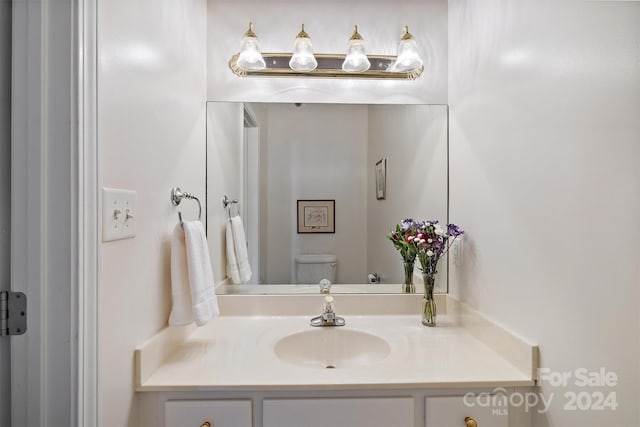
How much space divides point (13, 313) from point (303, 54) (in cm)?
124

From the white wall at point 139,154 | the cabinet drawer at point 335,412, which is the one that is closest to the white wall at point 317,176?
the white wall at point 139,154

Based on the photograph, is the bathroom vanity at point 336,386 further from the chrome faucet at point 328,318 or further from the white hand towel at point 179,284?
the chrome faucet at point 328,318

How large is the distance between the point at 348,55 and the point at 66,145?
110cm

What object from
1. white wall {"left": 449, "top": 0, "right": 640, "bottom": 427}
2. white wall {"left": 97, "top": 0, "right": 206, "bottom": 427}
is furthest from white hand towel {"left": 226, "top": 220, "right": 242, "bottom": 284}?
white wall {"left": 449, "top": 0, "right": 640, "bottom": 427}

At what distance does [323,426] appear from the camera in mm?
892

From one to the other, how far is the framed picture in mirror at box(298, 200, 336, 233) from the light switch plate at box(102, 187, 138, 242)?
746 mm

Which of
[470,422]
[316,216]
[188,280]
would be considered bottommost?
[470,422]

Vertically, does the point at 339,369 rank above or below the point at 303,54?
below

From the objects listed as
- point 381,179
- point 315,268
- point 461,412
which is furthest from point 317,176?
point 461,412

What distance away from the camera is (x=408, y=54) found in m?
1.38

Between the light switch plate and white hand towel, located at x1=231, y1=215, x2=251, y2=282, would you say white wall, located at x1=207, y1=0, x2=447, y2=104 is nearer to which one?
white hand towel, located at x1=231, y1=215, x2=251, y2=282

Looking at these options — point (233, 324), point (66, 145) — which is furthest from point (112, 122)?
point (233, 324)

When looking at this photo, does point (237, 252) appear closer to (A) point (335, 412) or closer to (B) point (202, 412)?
(B) point (202, 412)

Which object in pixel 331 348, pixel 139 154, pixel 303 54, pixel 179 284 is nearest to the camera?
pixel 139 154
